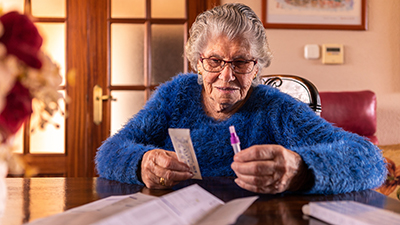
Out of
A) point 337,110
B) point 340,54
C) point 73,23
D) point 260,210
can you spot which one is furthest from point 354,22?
point 260,210

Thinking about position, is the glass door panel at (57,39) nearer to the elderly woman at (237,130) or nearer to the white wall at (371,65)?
the white wall at (371,65)

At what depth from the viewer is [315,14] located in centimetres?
268

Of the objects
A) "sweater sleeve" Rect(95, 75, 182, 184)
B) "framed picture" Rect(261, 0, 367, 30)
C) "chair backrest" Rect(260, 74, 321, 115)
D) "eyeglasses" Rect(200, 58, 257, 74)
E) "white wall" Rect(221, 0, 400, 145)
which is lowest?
"sweater sleeve" Rect(95, 75, 182, 184)

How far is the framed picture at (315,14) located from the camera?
2.66 meters

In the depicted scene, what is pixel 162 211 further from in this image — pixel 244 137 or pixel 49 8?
pixel 49 8

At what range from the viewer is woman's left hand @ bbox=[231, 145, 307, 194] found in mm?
810

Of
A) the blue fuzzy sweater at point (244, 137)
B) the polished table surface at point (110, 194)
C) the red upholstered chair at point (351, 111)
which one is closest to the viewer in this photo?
the polished table surface at point (110, 194)

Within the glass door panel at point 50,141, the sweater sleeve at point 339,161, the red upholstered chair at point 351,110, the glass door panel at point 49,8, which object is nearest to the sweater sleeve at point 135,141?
the sweater sleeve at point 339,161

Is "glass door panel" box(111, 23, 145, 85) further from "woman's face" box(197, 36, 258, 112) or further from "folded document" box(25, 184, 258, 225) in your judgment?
"folded document" box(25, 184, 258, 225)

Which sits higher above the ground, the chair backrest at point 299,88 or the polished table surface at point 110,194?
the chair backrest at point 299,88

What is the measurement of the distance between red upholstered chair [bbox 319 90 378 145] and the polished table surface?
152cm

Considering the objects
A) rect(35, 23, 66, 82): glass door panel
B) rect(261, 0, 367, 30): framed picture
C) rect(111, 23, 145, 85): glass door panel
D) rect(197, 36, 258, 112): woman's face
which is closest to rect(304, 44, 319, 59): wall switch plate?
rect(261, 0, 367, 30): framed picture

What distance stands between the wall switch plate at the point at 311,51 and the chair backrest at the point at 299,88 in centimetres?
109

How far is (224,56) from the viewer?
121 centimetres
